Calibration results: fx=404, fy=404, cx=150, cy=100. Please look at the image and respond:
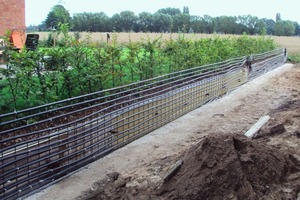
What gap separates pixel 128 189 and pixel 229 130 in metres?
2.84

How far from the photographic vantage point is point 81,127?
15.1 ft

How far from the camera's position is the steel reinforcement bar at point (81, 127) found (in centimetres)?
382

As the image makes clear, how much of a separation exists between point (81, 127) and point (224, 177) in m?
1.88

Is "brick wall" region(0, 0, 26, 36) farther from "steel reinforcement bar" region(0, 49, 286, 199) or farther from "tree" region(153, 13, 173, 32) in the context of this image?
"steel reinforcement bar" region(0, 49, 286, 199)

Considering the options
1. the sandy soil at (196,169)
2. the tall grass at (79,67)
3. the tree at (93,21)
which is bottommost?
the sandy soil at (196,169)

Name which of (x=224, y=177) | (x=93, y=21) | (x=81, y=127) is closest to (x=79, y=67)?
(x=81, y=127)

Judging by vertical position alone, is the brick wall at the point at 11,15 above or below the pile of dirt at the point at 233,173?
above

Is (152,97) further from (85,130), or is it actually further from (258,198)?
(258,198)

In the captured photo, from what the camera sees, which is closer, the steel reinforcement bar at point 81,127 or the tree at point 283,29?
the steel reinforcement bar at point 81,127

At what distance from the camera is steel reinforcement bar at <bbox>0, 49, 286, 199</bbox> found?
382cm

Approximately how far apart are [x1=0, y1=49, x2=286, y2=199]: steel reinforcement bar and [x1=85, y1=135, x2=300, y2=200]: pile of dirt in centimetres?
58

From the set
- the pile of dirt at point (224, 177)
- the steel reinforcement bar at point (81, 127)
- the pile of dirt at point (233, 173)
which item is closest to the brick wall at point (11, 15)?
the steel reinforcement bar at point (81, 127)

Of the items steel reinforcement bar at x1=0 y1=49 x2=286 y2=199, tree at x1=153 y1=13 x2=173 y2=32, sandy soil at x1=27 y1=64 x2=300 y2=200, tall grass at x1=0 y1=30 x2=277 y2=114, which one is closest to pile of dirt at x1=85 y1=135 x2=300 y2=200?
sandy soil at x1=27 y1=64 x2=300 y2=200

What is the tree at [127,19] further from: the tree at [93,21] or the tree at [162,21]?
the tree at [162,21]
